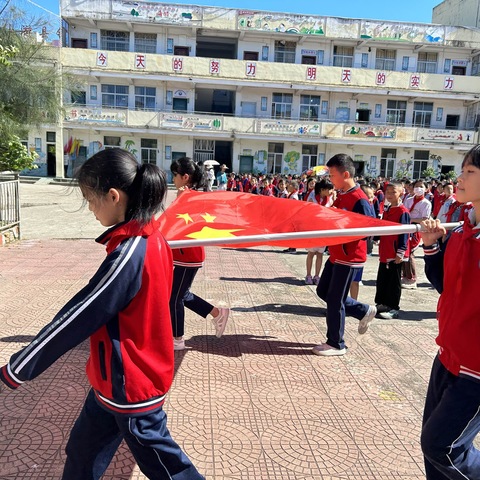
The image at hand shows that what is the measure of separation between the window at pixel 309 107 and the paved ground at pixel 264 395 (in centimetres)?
2631

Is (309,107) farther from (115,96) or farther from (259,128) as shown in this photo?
(115,96)

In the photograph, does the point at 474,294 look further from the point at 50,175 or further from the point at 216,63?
the point at 50,175

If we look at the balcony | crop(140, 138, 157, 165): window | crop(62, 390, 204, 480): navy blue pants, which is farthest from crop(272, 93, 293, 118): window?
crop(62, 390, 204, 480): navy blue pants

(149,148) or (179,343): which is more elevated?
(149,148)

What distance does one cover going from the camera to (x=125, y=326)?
5.54 feet

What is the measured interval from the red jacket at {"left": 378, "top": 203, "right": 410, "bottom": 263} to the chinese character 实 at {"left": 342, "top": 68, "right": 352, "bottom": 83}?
27.0m

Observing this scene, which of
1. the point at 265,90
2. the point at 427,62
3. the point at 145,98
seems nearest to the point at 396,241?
the point at 265,90

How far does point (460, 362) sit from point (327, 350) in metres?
A: 2.31

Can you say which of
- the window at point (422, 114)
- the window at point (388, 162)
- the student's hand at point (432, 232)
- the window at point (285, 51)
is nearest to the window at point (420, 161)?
the window at point (388, 162)

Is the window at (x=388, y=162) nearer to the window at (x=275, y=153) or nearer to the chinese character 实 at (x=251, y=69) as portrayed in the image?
the window at (x=275, y=153)

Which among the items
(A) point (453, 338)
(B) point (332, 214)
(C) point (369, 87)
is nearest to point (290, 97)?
(C) point (369, 87)

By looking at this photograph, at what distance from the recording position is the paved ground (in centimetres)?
256

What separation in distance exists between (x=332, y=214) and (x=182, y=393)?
5.88 feet

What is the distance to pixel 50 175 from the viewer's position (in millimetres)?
30844
